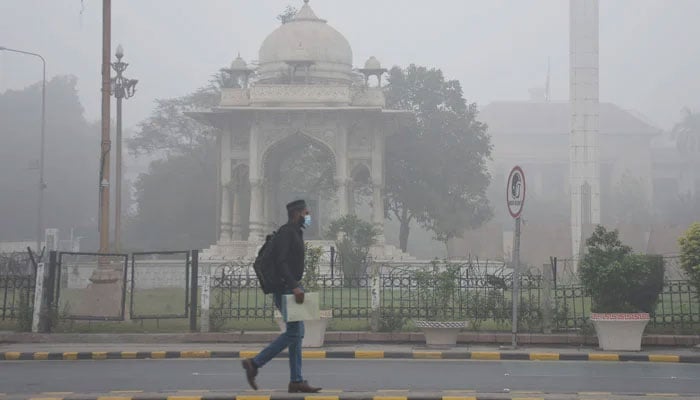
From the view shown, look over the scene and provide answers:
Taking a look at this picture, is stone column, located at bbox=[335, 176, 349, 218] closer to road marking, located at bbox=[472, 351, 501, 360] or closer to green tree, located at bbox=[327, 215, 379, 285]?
green tree, located at bbox=[327, 215, 379, 285]

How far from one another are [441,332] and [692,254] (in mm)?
3917

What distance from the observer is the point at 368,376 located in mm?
10883

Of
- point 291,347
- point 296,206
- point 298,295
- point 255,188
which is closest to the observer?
point 298,295

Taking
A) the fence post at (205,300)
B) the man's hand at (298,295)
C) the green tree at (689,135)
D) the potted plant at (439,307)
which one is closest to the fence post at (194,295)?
the fence post at (205,300)

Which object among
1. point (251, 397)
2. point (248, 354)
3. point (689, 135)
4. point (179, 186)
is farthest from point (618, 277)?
point (689, 135)

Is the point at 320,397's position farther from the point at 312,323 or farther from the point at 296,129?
the point at 296,129

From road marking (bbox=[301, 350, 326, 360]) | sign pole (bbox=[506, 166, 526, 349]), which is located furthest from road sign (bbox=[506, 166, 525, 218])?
road marking (bbox=[301, 350, 326, 360])

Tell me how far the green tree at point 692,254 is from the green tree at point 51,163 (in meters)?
48.6

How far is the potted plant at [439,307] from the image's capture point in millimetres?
13891

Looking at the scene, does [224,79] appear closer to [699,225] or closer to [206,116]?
[206,116]

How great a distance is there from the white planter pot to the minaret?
28.3 meters

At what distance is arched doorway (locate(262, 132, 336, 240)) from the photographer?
126ft

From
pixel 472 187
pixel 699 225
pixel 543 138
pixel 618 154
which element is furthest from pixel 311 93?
pixel 543 138

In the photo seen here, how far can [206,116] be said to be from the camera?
125ft
